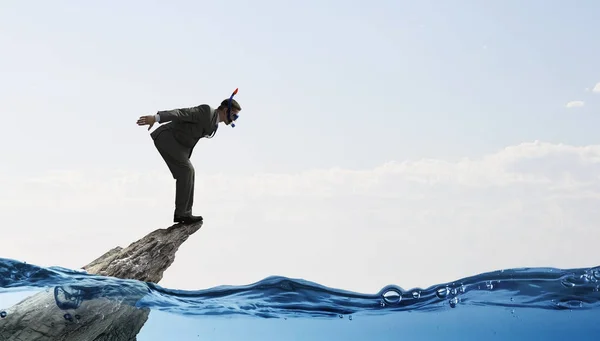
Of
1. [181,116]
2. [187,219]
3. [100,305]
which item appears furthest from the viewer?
[100,305]

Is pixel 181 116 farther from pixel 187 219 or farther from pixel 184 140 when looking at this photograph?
pixel 187 219

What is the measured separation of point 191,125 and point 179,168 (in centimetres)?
58

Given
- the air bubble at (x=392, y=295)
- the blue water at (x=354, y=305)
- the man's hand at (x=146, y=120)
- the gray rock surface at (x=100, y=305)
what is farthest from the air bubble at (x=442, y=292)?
the man's hand at (x=146, y=120)

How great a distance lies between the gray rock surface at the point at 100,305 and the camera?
20.9 ft

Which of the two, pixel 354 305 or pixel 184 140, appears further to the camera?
pixel 354 305

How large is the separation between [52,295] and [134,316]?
1.19 m

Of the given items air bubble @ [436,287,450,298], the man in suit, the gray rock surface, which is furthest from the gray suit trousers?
air bubble @ [436,287,450,298]

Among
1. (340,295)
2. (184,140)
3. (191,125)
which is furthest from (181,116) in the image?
(340,295)

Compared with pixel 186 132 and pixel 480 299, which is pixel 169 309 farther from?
pixel 480 299

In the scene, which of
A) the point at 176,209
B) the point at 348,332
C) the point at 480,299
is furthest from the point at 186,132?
the point at 480,299

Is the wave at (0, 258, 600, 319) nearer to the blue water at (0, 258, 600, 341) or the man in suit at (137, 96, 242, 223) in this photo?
the blue water at (0, 258, 600, 341)

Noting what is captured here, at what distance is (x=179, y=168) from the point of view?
6.85 metres

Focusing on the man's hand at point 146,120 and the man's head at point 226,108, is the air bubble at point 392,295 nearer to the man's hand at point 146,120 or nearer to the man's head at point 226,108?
the man's head at point 226,108

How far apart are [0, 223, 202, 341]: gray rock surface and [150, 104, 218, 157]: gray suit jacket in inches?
44.7
